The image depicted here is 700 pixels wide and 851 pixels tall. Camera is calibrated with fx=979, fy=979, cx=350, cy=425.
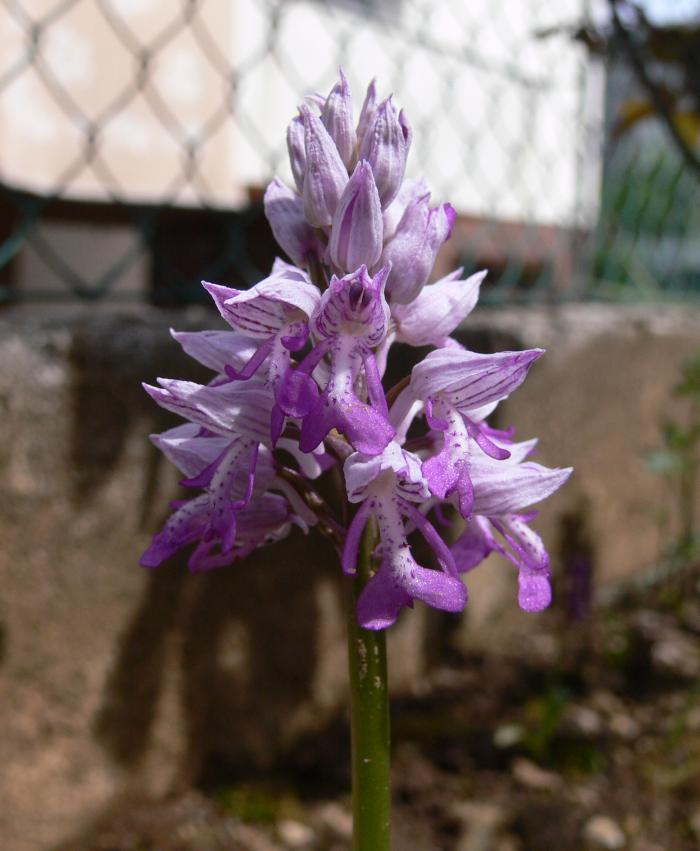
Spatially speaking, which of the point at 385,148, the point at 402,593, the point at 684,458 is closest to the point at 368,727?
the point at 402,593

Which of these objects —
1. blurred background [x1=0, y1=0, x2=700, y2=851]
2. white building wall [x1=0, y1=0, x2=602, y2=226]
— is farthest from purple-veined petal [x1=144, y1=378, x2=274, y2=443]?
white building wall [x1=0, y1=0, x2=602, y2=226]

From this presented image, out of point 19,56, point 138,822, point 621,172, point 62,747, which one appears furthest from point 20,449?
point 621,172

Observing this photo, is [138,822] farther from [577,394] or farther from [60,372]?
[577,394]

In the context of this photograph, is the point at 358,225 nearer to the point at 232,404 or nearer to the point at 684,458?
the point at 232,404

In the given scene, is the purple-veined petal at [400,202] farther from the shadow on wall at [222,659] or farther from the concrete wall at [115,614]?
the shadow on wall at [222,659]

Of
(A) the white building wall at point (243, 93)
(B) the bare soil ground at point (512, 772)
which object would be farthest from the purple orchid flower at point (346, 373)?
(A) the white building wall at point (243, 93)
